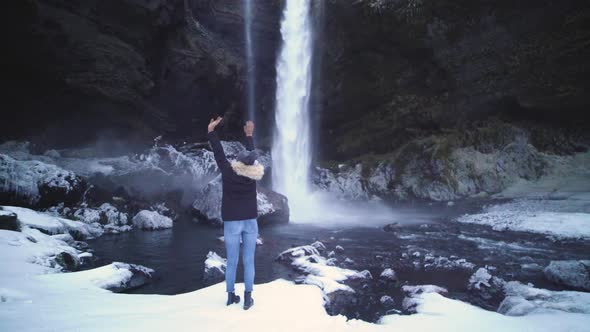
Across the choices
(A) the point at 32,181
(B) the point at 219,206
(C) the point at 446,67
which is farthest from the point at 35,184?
(C) the point at 446,67

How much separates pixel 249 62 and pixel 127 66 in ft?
27.4

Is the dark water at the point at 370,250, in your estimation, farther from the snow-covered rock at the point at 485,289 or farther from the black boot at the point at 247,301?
the black boot at the point at 247,301

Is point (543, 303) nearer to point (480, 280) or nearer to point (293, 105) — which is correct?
point (480, 280)

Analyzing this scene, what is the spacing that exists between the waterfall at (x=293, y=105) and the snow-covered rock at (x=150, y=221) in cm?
1172

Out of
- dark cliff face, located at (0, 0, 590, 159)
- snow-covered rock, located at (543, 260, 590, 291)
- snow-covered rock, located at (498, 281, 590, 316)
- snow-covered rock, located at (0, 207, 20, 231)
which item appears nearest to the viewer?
snow-covered rock, located at (498, 281, 590, 316)

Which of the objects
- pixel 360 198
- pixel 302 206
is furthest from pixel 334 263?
pixel 360 198

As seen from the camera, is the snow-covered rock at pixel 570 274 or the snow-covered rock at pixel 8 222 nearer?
the snow-covered rock at pixel 570 274

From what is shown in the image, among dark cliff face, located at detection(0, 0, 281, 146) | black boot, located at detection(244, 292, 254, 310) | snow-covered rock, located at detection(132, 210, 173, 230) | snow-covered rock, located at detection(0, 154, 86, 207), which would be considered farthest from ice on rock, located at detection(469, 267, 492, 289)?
dark cliff face, located at detection(0, 0, 281, 146)

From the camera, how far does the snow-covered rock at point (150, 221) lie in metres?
14.8

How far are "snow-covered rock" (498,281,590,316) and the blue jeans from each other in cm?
384

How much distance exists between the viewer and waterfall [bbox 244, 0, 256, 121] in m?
24.8

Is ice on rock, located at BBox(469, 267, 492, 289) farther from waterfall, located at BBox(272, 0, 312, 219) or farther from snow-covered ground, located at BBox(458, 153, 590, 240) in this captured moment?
waterfall, located at BBox(272, 0, 312, 219)

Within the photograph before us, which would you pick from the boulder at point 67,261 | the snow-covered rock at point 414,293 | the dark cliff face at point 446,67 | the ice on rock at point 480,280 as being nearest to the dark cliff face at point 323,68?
the dark cliff face at point 446,67

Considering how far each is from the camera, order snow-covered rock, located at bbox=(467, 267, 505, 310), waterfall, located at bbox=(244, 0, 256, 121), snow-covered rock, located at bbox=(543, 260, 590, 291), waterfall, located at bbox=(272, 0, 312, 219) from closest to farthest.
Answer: snow-covered rock, located at bbox=(467, 267, 505, 310) < snow-covered rock, located at bbox=(543, 260, 590, 291) < waterfall, located at bbox=(244, 0, 256, 121) < waterfall, located at bbox=(272, 0, 312, 219)
